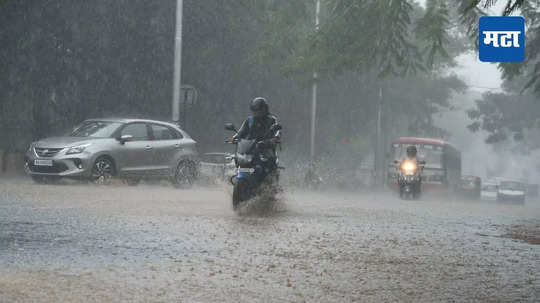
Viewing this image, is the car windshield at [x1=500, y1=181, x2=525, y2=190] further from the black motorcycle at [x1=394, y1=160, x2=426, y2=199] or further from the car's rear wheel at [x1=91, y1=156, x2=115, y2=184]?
the car's rear wheel at [x1=91, y1=156, x2=115, y2=184]

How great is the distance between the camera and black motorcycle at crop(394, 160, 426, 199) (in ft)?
89.5

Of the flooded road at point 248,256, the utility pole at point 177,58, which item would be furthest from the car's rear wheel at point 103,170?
the utility pole at point 177,58

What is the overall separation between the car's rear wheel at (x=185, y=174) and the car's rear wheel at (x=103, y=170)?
2126mm

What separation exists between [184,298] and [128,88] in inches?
993

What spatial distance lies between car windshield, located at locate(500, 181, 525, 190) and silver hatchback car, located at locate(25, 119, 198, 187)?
131 ft

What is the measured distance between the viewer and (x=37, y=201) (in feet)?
49.7

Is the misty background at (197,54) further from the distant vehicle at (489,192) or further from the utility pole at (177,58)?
the distant vehicle at (489,192)

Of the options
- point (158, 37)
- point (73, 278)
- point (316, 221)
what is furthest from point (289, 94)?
point (73, 278)

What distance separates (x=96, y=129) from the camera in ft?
71.2

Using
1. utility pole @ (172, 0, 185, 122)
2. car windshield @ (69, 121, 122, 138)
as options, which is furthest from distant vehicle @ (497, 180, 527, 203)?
car windshield @ (69, 121, 122, 138)

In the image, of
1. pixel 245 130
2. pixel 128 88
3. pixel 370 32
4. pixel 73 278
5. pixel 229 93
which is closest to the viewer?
pixel 73 278

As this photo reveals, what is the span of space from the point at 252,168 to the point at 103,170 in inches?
288

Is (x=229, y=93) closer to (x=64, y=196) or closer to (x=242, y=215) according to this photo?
(x=64, y=196)

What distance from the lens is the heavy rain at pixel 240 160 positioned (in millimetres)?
7820
